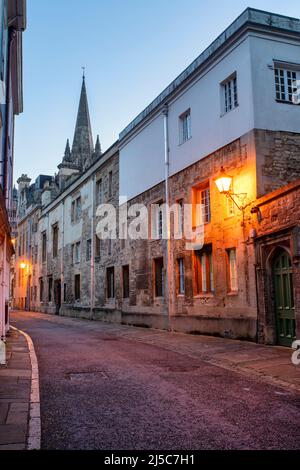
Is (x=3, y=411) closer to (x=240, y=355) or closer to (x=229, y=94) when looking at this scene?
(x=240, y=355)

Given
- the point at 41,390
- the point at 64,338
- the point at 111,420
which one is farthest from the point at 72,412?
the point at 64,338

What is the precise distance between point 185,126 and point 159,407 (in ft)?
43.1

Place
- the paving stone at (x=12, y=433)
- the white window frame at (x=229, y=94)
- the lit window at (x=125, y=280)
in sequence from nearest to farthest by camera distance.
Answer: the paving stone at (x=12, y=433)
the white window frame at (x=229, y=94)
the lit window at (x=125, y=280)

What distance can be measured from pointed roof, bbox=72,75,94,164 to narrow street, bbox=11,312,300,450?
41.5 meters

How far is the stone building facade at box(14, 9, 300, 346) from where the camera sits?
11625mm

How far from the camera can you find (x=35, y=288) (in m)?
41.3

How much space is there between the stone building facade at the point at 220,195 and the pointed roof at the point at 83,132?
88.4 ft

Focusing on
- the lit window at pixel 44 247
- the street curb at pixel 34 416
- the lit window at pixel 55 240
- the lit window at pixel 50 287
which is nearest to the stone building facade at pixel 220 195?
the street curb at pixel 34 416

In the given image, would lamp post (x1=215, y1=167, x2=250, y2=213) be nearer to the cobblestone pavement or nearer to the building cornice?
the building cornice

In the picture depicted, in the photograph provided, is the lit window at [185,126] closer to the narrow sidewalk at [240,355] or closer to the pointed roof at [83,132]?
the narrow sidewalk at [240,355]

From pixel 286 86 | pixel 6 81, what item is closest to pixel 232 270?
pixel 286 86

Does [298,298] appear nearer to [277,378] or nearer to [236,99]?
[277,378]

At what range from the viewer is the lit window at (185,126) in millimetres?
16562

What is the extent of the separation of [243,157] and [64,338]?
27.0ft
